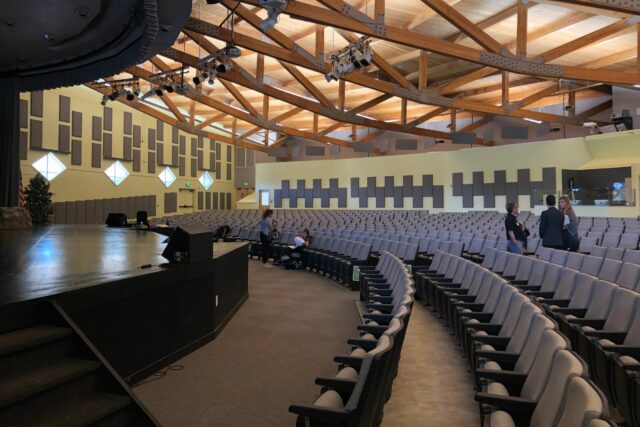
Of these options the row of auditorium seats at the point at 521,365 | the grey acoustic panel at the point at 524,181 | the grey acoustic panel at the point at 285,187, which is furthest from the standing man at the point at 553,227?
the grey acoustic panel at the point at 285,187

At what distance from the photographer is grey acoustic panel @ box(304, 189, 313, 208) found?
26.8 m

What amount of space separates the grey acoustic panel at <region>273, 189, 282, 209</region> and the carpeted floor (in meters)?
21.6

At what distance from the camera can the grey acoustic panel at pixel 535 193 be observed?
18250 mm

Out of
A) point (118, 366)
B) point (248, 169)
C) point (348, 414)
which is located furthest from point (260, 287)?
point (248, 169)

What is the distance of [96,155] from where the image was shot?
21.2m

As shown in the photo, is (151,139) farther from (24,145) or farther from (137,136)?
(24,145)

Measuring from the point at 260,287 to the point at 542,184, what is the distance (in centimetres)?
1408

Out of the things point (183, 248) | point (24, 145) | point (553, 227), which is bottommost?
point (183, 248)

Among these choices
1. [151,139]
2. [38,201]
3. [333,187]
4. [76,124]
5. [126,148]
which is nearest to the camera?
[38,201]

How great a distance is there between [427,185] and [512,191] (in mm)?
4134

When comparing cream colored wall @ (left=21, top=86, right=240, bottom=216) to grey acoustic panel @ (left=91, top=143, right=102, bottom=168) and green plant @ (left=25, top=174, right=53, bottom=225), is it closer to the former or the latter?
grey acoustic panel @ (left=91, top=143, right=102, bottom=168)

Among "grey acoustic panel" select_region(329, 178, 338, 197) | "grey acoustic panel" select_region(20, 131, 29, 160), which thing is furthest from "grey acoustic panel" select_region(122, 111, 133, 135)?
"grey acoustic panel" select_region(329, 178, 338, 197)

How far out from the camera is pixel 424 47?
10.5 meters

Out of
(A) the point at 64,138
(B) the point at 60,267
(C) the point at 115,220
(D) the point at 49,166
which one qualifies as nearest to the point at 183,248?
(B) the point at 60,267
